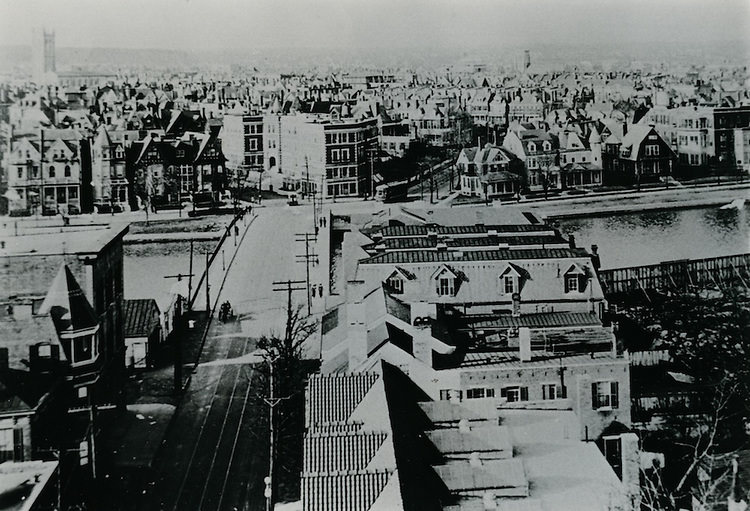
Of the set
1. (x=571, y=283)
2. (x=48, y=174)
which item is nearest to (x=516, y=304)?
(x=571, y=283)

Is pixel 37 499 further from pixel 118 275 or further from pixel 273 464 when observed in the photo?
pixel 118 275

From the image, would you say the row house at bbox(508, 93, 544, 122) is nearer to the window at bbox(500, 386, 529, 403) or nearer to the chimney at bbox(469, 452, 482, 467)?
the window at bbox(500, 386, 529, 403)

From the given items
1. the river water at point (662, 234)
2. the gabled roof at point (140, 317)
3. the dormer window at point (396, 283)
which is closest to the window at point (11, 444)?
the gabled roof at point (140, 317)

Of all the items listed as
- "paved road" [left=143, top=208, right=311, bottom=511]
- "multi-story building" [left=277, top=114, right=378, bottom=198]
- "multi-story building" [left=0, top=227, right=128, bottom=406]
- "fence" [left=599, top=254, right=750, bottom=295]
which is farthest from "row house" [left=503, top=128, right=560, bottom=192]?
"multi-story building" [left=0, top=227, right=128, bottom=406]

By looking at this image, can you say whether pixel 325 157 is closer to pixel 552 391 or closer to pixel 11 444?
pixel 552 391

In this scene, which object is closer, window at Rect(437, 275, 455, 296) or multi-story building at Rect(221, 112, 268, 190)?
window at Rect(437, 275, 455, 296)

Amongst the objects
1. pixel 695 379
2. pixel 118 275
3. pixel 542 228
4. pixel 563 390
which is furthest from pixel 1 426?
pixel 542 228
